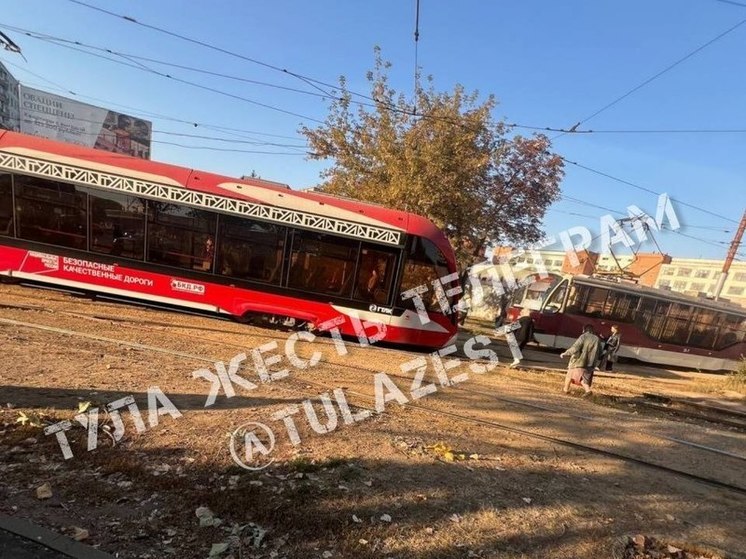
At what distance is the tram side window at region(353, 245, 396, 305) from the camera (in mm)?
9984

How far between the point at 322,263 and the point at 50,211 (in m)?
5.79

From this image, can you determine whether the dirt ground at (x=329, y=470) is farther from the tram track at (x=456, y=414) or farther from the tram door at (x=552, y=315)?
the tram door at (x=552, y=315)

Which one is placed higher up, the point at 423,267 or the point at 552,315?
the point at 423,267

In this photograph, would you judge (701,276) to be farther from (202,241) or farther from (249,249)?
(202,241)

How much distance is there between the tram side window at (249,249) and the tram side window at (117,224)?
1.71m

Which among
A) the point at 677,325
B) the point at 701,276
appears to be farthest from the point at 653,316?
the point at 701,276

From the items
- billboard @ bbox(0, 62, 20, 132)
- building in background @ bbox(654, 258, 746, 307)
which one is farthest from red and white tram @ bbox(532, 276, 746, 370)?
building in background @ bbox(654, 258, 746, 307)

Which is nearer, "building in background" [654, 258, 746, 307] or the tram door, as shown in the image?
the tram door

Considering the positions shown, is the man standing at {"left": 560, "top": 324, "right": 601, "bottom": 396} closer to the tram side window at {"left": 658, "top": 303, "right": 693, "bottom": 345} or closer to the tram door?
the tram door

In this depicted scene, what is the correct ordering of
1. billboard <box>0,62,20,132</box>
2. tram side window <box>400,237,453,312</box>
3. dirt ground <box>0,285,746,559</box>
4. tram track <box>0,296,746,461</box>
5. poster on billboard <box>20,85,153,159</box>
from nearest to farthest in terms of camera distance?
dirt ground <box>0,285,746,559</box> → tram track <box>0,296,746,461</box> → tram side window <box>400,237,453,312</box> → poster on billboard <box>20,85,153,159</box> → billboard <box>0,62,20,132</box>

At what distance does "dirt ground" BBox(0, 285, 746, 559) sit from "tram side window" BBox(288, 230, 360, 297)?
2144 millimetres

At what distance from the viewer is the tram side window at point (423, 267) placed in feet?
33.1

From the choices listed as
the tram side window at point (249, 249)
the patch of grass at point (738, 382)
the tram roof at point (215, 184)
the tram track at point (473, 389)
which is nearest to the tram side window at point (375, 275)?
the tram roof at point (215, 184)

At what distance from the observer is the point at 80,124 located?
37625 millimetres
